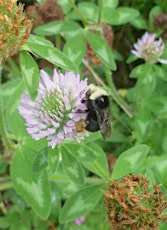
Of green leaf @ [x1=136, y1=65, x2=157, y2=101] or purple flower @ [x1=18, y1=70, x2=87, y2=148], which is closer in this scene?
purple flower @ [x1=18, y1=70, x2=87, y2=148]

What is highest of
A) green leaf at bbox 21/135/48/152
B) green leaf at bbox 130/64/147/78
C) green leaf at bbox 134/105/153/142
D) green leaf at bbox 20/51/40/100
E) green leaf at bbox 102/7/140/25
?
green leaf at bbox 20/51/40/100

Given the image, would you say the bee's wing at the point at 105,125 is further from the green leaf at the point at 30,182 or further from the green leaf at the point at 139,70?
the green leaf at the point at 139,70

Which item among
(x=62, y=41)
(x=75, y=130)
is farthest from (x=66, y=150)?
(x=62, y=41)

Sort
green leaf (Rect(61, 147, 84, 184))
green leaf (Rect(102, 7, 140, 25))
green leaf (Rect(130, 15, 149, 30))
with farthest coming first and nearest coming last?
green leaf (Rect(130, 15, 149, 30)), green leaf (Rect(102, 7, 140, 25)), green leaf (Rect(61, 147, 84, 184))

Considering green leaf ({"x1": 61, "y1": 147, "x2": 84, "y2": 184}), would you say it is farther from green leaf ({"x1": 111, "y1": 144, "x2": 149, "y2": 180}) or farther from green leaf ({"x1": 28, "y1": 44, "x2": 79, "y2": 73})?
green leaf ({"x1": 28, "y1": 44, "x2": 79, "y2": 73})

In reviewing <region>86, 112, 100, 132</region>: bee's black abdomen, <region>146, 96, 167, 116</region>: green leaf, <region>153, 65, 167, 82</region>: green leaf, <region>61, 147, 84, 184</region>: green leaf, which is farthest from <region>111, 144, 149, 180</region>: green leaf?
<region>153, 65, 167, 82</region>: green leaf

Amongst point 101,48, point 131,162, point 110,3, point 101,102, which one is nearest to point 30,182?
point 131,162
